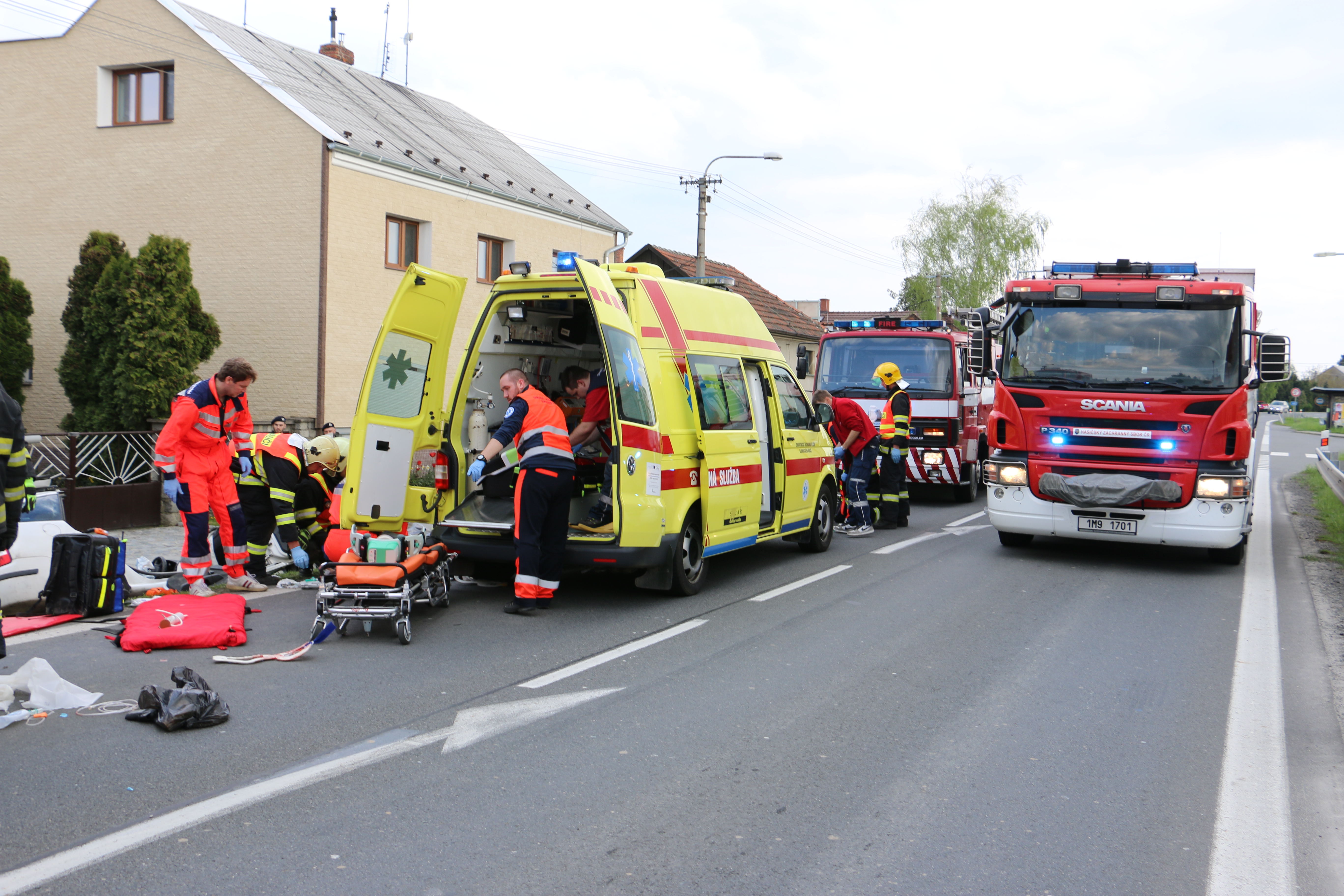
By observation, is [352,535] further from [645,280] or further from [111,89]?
[111,89]

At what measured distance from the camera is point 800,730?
200 inches

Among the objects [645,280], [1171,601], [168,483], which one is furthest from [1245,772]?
[168,483]

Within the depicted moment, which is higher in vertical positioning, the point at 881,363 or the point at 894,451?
the point at 881,363

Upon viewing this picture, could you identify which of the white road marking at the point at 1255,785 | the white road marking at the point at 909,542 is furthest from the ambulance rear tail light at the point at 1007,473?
the white road marking at the point at 1255,785

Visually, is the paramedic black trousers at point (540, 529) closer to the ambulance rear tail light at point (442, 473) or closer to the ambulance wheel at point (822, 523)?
the ambulance rear tail light at point (442, 473)

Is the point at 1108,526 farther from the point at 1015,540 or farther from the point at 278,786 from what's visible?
the point at 278,786

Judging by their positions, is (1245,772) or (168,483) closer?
(1245,772)

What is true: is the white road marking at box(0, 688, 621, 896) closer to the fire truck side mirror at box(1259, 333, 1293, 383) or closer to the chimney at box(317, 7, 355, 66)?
the fire truck side mirror at box(1259, 333, 1293, 383)

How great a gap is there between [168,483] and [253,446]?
3.45 ft

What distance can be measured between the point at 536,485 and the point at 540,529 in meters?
0.31

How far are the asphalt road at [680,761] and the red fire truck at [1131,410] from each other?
6.71ft

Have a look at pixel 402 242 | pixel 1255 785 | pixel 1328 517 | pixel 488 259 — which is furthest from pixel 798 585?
pixel 488 259

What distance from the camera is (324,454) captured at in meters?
9.09

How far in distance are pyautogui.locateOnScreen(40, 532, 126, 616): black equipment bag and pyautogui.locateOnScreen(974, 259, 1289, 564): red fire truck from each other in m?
7.62
